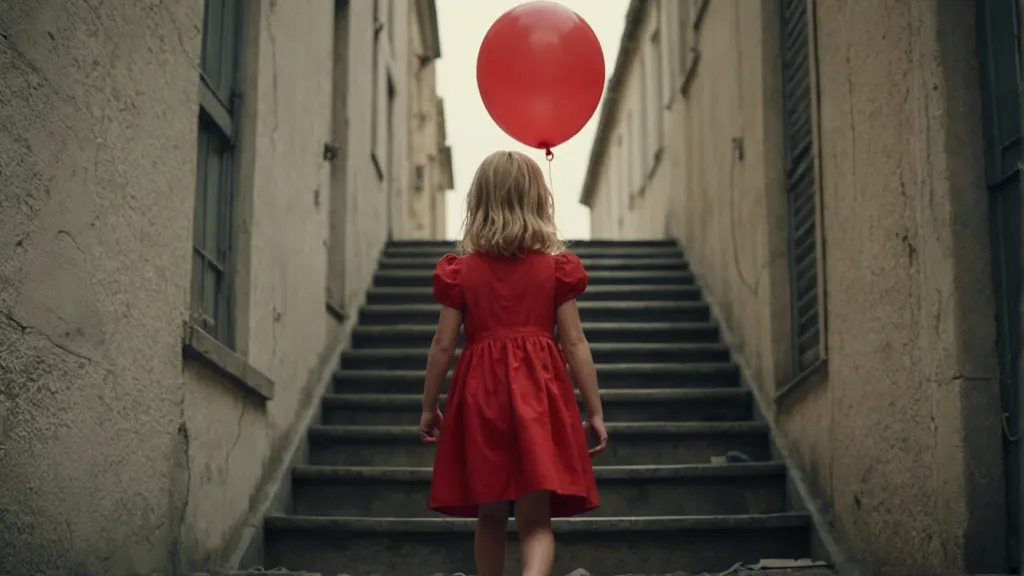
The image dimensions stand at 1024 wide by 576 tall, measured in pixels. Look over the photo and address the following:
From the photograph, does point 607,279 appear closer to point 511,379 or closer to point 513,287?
point 513,287

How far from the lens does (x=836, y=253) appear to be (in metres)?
5.72

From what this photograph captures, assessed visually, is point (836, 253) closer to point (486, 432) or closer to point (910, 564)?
point (910, 564)

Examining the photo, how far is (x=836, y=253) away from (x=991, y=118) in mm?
1472

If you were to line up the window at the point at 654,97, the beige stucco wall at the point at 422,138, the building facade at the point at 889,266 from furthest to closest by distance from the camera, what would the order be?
the beige stucco wall at the point at 422,138, the window at the point at 654,97, the building facade at the point at 889,266

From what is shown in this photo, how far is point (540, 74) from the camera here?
6.95 m

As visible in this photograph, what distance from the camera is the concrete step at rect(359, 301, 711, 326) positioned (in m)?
9.50

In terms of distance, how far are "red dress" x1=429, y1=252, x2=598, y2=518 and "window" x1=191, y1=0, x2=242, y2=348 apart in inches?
74.4

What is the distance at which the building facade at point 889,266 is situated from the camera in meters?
4.23

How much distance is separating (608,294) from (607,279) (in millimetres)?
462

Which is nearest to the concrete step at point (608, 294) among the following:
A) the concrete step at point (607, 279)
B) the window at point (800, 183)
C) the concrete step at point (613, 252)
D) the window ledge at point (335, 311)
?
the concrete step at point (607, 279)

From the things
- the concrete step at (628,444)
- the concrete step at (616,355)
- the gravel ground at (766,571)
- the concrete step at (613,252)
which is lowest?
the gravel ground at (766,571)

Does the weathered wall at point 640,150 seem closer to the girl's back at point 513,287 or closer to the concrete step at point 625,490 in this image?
the concrete step at point 625,490

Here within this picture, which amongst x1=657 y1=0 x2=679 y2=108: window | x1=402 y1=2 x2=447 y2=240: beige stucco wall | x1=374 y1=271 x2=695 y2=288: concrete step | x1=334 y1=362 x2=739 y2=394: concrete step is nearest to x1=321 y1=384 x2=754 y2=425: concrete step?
x1=334 y1=362 x2=739 y2=394: concrete step

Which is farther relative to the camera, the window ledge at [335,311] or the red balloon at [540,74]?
the window ledge at [335,311]
